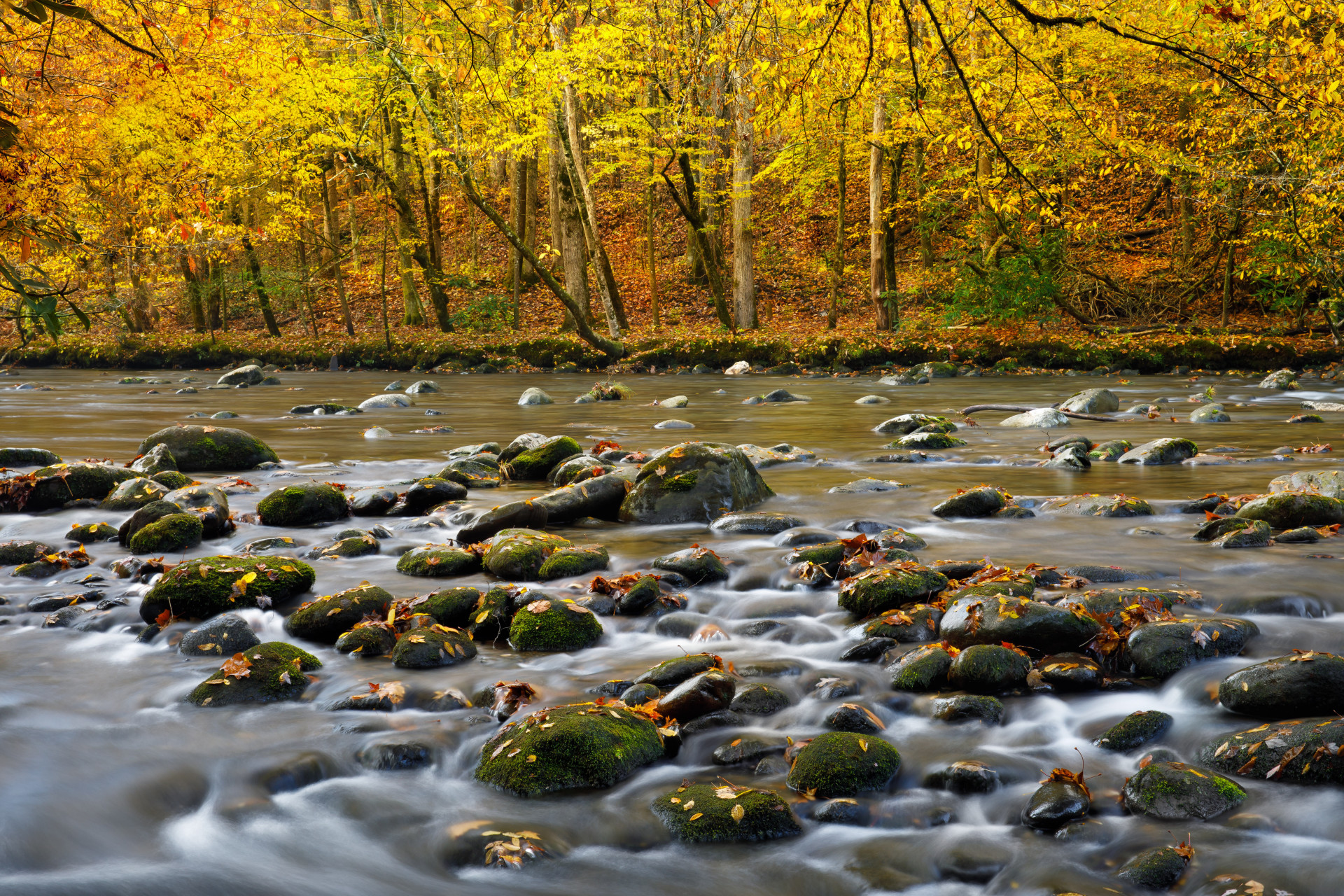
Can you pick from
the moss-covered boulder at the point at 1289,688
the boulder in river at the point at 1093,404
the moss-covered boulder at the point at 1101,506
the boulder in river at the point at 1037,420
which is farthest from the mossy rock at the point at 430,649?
the boulder in river at the point at 1093,404

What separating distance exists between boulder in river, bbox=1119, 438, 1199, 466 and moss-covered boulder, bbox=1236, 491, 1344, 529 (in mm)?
2719

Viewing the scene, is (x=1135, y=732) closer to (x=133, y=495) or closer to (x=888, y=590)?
(x=888, y=590)

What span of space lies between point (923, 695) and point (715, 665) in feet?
2.89

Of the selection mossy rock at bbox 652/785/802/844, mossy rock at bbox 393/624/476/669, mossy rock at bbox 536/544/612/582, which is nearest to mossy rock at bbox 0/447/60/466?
mossy rock at bbox 536/544/612/582

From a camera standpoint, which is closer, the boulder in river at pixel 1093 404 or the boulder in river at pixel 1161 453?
the boulder in river at pixel 1161 453

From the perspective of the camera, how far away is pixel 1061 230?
21.7m

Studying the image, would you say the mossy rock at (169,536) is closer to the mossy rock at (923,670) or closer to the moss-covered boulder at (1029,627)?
the mossy rock at (923,670)

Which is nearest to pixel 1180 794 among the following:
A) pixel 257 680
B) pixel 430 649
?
pixel 430 649

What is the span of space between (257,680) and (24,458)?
7.32 meters

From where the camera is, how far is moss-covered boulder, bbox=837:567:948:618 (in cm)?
495

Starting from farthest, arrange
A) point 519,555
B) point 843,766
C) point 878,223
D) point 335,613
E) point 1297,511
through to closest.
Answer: point 878,223
point 1297,511
point 519,555
point 335,613
point 843,766

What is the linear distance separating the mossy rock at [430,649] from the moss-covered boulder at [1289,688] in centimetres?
319

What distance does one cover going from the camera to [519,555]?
5.80 metres

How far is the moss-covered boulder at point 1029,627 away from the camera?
4.27 meters
